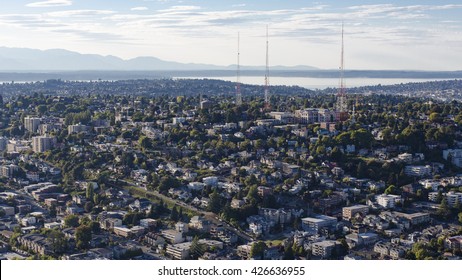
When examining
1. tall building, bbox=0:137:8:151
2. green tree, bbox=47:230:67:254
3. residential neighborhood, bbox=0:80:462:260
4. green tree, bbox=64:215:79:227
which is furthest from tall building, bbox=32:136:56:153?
green tree, bbox=47:230:67:254

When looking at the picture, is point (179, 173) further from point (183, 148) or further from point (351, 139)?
point (351, 139)

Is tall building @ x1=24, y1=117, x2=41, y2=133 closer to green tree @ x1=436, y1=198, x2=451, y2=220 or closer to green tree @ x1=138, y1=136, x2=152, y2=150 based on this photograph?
green tree @ x1=138, y1=136, x2=152, y2=150

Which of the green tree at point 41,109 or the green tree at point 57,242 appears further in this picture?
the green tree at point 41,109

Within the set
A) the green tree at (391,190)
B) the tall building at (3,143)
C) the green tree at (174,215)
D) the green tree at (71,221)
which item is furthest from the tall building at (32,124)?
the green tree at (391,190)

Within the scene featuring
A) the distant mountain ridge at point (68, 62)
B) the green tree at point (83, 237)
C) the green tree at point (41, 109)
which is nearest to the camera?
the green tree at point (83, 237)

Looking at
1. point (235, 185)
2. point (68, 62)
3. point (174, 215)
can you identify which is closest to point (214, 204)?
point (174, 215)

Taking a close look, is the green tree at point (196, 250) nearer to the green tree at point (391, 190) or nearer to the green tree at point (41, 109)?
the green tree at point (391, 190)

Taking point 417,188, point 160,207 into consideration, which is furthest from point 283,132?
point 160,207
